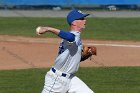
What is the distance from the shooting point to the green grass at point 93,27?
20859mm

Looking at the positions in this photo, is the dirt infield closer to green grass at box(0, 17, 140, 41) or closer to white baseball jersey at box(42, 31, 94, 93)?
green grass at box(0, 17, 140, 41)

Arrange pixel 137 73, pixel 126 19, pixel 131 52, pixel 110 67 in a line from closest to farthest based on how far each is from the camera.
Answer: pixel 137 73 → pixel 110 67 → pixel 131 52 → pixel 126 19

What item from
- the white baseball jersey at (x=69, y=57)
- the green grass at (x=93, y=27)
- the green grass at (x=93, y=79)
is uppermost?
the white baseball jersey at (x=69, y=57)

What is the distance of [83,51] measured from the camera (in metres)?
8.74

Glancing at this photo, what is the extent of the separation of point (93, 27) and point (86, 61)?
7.49 meters

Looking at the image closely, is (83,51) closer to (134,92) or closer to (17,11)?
(134,92)

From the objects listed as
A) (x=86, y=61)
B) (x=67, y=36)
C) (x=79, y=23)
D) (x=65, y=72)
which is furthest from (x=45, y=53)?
(x=67, y=36)

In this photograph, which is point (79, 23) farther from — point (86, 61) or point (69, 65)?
point (86, 61)

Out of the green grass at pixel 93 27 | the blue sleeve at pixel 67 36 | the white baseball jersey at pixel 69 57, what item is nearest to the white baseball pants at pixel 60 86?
the white baseball jersey at pixel 69 57

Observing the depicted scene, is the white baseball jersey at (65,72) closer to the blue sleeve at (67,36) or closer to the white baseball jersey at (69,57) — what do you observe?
the white baseball jersey at (69,57)

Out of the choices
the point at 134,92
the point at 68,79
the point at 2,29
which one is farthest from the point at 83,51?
the point at 2,29

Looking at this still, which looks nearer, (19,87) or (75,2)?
(19,87)

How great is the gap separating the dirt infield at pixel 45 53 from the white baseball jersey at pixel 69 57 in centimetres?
618

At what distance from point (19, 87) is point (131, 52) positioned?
6049 millimetres
